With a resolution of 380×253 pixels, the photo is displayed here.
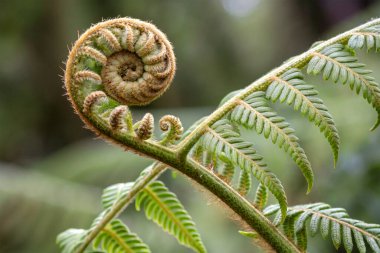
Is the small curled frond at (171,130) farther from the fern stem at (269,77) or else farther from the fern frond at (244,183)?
the fern frond at (244,183)

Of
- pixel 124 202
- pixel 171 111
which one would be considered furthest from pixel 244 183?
pixel 171 111

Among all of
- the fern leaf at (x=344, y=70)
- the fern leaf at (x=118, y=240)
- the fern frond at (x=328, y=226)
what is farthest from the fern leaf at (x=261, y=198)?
the fern leaf at (x=118, y=240)

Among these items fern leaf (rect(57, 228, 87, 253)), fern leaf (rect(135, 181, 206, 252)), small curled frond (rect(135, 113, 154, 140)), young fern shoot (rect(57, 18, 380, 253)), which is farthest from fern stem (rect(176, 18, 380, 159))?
fern leaf (rect(57, 228, 87, 253))

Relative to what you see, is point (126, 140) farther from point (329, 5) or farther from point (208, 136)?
point (329, 5)

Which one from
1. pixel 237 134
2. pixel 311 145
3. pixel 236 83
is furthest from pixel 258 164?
pixel 236 83

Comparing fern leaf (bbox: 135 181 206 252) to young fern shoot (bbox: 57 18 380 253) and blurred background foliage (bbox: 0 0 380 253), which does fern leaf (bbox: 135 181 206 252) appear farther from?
young fern shoot (bbox: 57 18 380 253)
